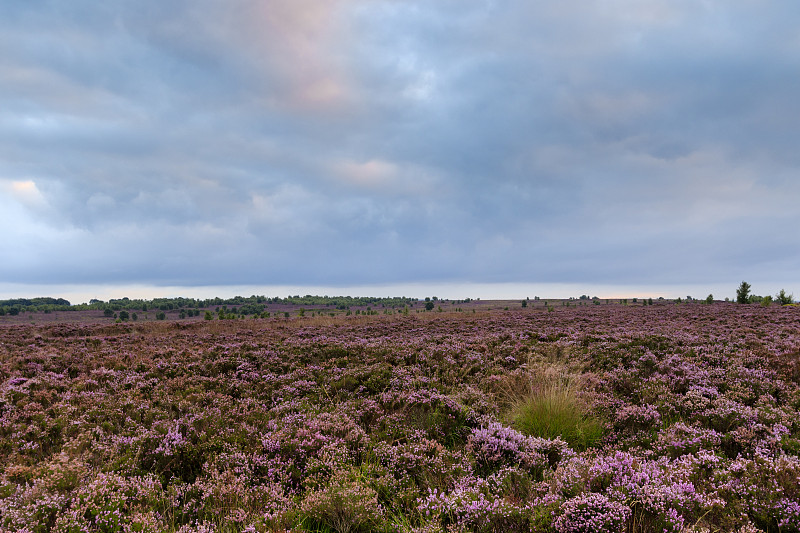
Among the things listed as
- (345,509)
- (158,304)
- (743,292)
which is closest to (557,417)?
(345,509)

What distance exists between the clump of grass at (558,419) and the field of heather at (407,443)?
0.04m

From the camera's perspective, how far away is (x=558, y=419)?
7.56m

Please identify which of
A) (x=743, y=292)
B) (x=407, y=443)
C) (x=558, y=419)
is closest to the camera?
(x=407, y=443)

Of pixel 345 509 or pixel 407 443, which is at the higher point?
pixel 345 509

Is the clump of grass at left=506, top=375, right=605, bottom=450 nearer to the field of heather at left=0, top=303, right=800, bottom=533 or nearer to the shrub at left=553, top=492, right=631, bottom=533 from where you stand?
the field of heather at left=0, top=303, right=800, bottom=533

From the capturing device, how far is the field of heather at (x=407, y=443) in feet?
13.8

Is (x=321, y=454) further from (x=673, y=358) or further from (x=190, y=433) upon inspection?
(x=673, y=358)

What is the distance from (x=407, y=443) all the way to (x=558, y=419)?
131 inches

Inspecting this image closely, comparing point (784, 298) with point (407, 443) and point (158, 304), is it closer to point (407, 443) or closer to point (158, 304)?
point (407, 443)

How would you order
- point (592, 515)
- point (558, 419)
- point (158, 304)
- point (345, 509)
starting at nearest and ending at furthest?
point (592, 515), point (345, 509), point (558, 419), point (158, 304)

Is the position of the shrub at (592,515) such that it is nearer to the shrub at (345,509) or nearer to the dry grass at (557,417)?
the shrub at (345,509)

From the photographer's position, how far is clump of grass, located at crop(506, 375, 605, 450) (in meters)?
7.23

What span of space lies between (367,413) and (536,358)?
309 inches

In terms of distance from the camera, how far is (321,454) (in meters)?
6.05
